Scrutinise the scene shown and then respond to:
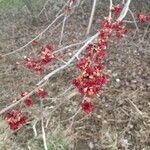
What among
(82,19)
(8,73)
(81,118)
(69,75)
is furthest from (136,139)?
(82,19)

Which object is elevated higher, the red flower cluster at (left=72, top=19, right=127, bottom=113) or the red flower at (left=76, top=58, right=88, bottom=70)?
the red flower at (left=76, top=58, right=88, bottom=70)

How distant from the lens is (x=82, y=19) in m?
5.25

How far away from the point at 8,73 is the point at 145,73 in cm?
139

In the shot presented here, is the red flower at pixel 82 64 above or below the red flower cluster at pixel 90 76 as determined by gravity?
above

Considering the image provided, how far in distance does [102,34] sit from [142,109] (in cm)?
80

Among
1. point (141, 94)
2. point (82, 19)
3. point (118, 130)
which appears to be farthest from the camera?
point (82, 19)

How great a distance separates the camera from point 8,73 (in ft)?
14.2

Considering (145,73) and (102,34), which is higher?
(102,34)

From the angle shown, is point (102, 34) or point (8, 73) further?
point (8, 73)

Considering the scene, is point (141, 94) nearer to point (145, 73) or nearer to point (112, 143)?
point (145, 73)

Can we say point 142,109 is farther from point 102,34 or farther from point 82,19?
point 82,19

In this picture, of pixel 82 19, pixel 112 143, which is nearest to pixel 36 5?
pixel 82 19

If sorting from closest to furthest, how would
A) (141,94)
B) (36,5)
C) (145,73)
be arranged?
(141,94)
(145,73)
(36,5)

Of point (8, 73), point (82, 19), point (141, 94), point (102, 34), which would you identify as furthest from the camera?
point (82, 19)
